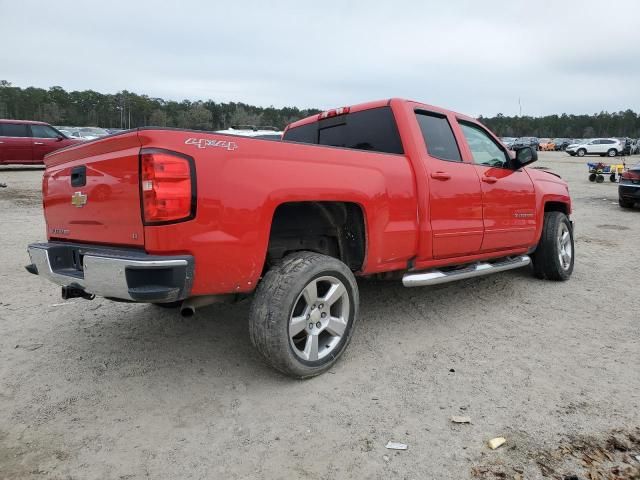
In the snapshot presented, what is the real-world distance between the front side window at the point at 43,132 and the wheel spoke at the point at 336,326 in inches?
606

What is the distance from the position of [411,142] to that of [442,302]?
170 cm

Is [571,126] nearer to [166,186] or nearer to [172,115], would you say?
[172,115]

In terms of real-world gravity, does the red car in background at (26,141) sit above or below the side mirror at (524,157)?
above

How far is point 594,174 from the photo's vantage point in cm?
1880

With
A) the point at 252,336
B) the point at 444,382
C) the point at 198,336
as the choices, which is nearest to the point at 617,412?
the point at 444,382

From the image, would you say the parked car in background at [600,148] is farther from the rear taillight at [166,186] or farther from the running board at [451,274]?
Result: the rear taillight at [166,186]

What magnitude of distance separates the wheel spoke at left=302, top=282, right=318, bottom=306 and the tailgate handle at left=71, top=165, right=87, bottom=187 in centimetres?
148

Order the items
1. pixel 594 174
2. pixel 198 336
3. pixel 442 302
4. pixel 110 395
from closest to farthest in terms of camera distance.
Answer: pixel 110 395 → pixel 198 336 → pixel 442 302 → pixel 594 174

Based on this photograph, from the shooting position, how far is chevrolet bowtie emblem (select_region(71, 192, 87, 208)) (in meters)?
2.74

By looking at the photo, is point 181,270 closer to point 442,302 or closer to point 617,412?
point 617,412

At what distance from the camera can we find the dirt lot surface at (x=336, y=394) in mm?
2150

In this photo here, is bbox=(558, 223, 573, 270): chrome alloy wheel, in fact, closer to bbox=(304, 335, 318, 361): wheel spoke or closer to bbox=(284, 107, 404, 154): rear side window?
bbox=(284, 107, 404, 154): rear side window

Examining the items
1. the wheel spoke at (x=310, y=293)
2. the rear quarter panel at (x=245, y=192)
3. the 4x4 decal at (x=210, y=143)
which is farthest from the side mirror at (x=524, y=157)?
the 4x4 decal at (x=210, y=143)

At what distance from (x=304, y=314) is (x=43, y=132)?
15503 mm
